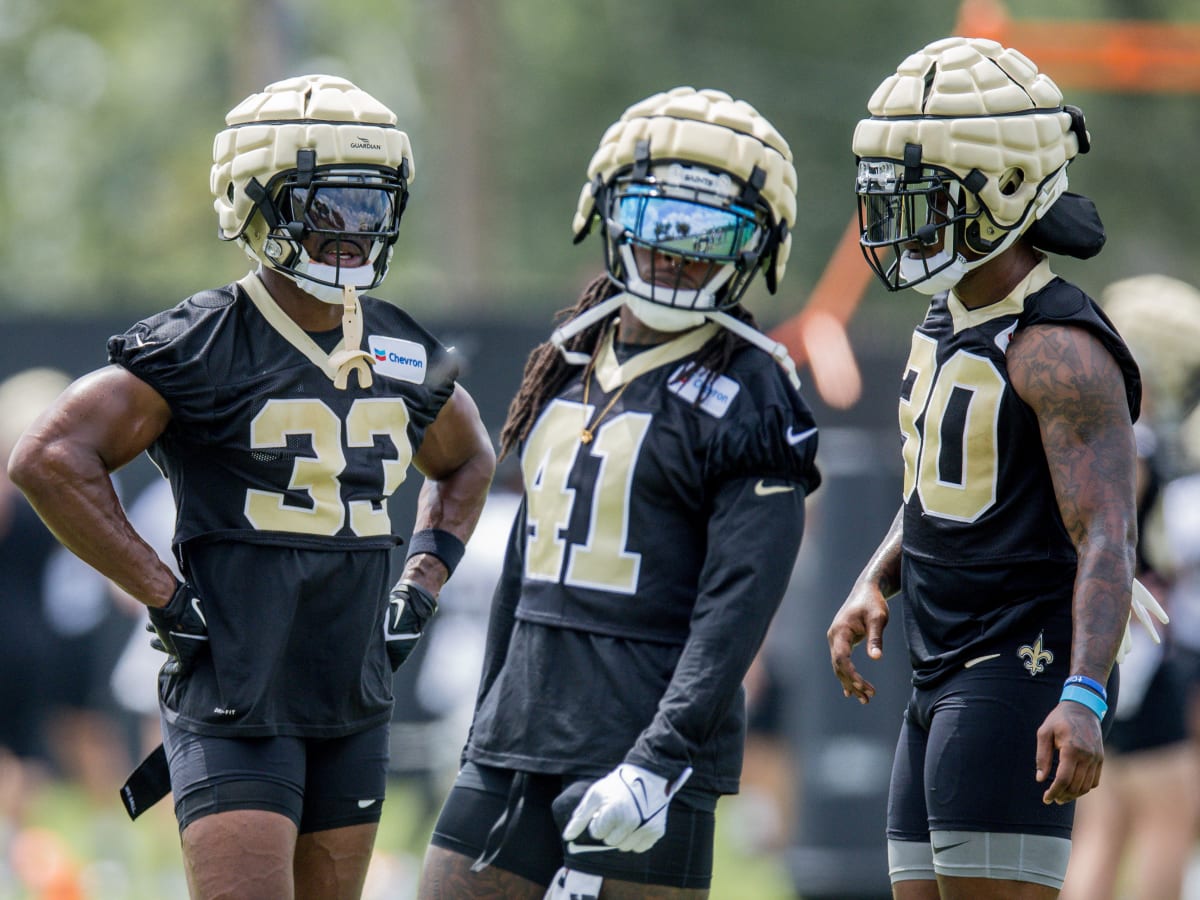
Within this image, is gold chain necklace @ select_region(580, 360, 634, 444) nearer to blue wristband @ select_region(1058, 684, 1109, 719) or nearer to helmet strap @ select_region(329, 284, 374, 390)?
helmet strap @ select_region(329, 284, 374, 390)

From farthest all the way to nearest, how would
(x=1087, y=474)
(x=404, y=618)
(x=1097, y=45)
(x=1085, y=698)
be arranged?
(x=1097, y=45)
(x=404, y=618)
(x=1087, y=474)
(x=1085, y=698)

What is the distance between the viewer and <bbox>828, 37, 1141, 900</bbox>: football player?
3477mm

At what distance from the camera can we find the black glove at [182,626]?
3715 millimetres

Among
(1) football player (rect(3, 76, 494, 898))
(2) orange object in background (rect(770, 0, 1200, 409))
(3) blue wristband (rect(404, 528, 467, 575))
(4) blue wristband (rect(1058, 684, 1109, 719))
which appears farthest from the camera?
(2) orange object in background (rect(770, 0, 1200, 409))

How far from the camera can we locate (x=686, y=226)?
3963mm

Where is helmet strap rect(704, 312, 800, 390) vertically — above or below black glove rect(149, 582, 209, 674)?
above

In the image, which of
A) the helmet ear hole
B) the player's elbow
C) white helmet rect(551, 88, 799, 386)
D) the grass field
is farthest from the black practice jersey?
the grass field

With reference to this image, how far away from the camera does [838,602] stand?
8.20 meters

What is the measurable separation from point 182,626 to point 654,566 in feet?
3.25

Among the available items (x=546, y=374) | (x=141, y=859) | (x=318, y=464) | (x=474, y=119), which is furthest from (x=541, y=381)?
(x=474, y=119)

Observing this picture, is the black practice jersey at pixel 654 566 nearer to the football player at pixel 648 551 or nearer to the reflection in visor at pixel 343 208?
the football player at pixel 648 551

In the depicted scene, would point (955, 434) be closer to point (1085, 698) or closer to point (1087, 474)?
point (1087, 474)

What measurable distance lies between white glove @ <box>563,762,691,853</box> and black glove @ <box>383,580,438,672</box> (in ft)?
2.17

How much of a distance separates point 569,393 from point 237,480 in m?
0.78
